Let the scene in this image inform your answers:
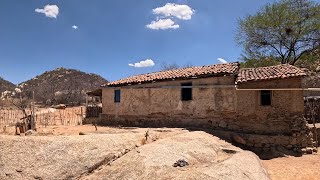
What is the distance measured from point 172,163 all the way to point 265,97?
27.9 feet

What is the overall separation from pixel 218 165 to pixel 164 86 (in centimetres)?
973

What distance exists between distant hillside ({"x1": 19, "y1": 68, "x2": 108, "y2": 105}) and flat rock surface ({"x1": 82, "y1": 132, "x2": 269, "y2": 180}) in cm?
2737

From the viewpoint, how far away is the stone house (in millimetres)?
13984

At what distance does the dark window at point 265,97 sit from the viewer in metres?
14.4

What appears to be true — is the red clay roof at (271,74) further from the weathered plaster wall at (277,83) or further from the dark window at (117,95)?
the dark window at (117,95)

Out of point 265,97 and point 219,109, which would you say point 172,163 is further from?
point 265,97

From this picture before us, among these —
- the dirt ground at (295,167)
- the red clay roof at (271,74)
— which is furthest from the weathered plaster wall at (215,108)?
the dirt ground at (295,167)

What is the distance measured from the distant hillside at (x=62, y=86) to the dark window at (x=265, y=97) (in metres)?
23.6

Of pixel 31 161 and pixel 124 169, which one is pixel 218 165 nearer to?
pixel 124 169

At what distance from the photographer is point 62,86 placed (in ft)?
135

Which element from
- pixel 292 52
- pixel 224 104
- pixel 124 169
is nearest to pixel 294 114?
pixel 224 104

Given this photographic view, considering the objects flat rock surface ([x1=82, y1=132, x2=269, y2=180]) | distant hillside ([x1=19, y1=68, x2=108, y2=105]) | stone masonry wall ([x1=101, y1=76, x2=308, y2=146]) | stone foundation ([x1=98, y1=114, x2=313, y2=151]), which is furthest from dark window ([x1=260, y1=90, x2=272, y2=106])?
distant hillside ([x1=19, y1=68, x2=108, y2=105])

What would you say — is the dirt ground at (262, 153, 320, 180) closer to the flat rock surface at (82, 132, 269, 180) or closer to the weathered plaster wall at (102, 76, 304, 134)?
the weathered plaster wall at (102, 76, 304, 134)

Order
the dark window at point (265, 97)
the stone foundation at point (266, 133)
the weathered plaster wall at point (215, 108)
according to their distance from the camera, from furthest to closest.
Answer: the dark window at point (265, 97) → the weathered plaster wall at point (215, 108) → the stone foundation at point (266, 133)
